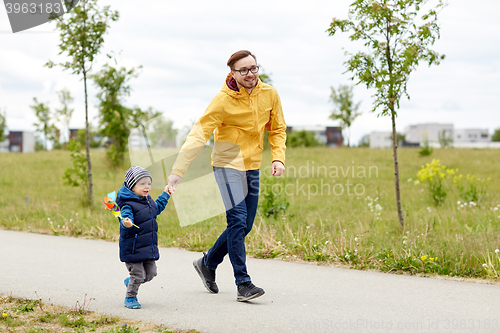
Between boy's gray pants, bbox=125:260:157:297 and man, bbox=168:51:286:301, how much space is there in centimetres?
68

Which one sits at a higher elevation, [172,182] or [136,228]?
[172,182]

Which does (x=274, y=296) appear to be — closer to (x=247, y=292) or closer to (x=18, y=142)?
(x=247, y=292)

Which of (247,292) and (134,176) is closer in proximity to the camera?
(134,176)

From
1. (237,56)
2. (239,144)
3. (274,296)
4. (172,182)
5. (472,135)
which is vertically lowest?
(274,296)

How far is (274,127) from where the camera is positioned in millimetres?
4582

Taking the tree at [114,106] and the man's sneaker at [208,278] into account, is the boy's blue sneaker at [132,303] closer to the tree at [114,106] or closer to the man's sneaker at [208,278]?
the man's sneaker at [208,278]

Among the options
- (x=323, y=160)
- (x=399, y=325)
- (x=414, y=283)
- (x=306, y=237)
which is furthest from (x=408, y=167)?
(x=399, y=325)

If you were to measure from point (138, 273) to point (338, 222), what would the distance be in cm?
351

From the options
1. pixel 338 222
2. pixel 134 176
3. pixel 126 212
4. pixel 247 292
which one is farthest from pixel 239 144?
pixel 338 222

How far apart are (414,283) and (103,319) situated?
291 cm

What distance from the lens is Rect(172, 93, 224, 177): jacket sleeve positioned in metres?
4.10

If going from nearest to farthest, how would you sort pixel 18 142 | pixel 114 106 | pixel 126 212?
pixel 126 212 < pixel 114 106 < pixel 18 142

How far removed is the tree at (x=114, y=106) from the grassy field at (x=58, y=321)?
49.7 ft

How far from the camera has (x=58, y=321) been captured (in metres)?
3.69
